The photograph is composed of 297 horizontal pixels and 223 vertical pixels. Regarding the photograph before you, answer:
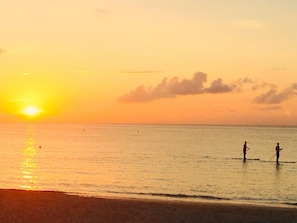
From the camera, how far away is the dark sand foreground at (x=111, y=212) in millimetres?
18328

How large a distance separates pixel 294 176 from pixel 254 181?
28.5ft

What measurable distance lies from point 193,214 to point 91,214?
15.3 feet

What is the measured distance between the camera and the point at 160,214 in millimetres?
19703

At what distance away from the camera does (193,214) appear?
2000cm

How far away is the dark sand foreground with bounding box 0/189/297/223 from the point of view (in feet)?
60.1

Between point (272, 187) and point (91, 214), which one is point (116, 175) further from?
point (91, 214)

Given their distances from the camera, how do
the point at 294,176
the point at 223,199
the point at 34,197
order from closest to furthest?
the point at 34,197 → the point at 223,199 → the point at 294,176

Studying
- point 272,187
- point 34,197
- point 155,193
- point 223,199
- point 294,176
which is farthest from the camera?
point 294,176

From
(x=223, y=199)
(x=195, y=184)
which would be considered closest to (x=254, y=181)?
(x=195, y=184)

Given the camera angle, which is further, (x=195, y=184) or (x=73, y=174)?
(x=73, y=174)

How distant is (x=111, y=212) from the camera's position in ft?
65.4

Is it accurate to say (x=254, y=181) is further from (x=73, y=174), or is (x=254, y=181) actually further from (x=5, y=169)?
(x=5, y=169)

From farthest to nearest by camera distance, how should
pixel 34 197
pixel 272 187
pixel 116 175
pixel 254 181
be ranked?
pixel 116 175, pixel 254 181, pixel 272 187, pixel 34 197

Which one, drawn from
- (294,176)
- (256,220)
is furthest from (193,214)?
(294,176)
